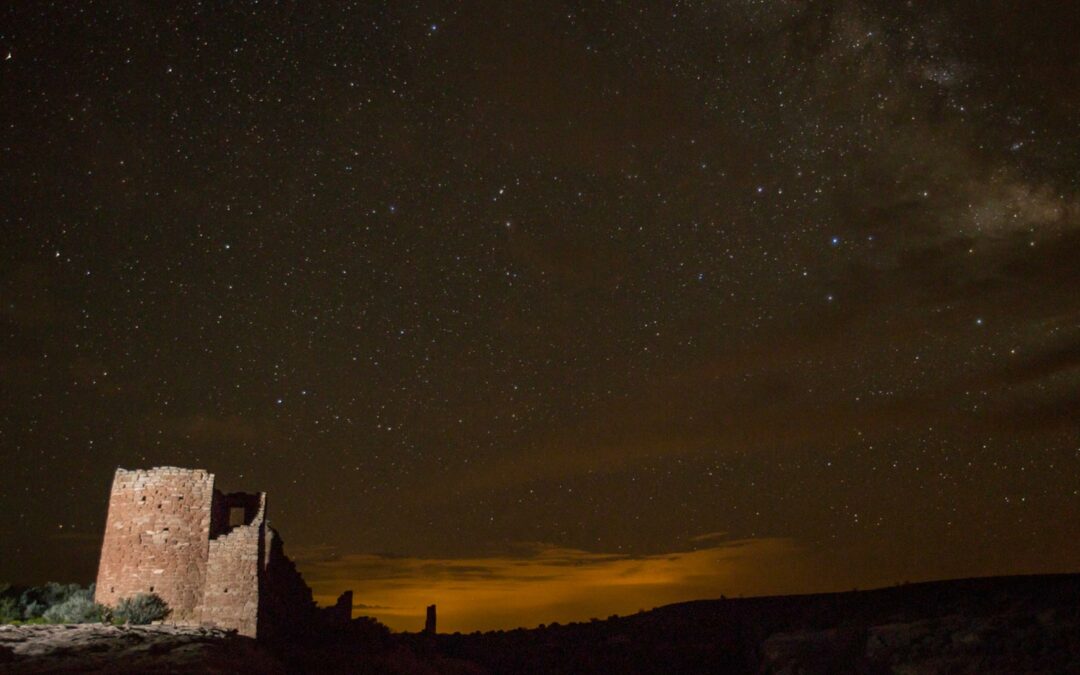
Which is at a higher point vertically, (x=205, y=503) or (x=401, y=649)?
(x=205, y=503)

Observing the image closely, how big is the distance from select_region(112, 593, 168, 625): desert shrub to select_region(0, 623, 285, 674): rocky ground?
114cm

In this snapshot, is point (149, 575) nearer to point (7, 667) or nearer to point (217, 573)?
point (217, 573)

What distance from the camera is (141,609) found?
20656 millimetres

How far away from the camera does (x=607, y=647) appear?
1383 inches

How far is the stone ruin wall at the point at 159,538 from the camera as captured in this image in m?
21.2

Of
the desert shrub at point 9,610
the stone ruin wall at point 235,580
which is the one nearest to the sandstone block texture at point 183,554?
the stone ruin wall at point 235,580

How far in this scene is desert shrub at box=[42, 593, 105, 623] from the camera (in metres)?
20.1

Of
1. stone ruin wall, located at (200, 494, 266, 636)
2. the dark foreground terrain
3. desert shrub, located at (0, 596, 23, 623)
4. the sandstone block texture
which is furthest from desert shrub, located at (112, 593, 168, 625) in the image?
desert shrub, located at (0, 596, 23, 623)

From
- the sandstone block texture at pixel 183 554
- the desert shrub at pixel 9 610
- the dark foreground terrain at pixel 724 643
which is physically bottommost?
the dark foreground terrain at pixel 724 643

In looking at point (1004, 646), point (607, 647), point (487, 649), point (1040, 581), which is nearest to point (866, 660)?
point (1004, 646)

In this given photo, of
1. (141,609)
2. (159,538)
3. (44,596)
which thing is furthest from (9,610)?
(159,538)

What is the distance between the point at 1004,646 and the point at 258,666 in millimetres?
20452

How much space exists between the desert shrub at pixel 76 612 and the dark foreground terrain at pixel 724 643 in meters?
1.72

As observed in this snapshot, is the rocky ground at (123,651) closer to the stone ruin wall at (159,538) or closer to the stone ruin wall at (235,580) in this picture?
the stone ruin wall at (235,580)
